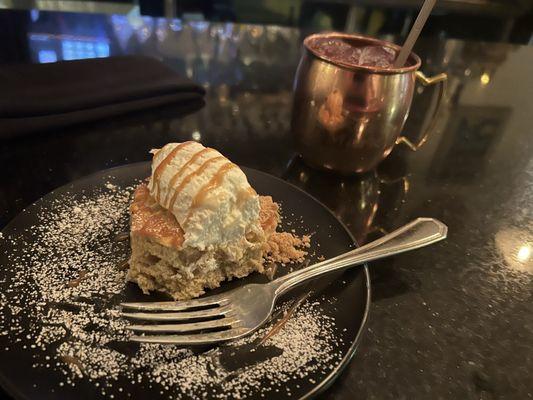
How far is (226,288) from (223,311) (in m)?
0.09

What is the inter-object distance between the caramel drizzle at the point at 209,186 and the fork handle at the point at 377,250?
196 millimetres

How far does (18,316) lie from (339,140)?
0.78 meters

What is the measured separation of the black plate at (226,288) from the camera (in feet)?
2.02

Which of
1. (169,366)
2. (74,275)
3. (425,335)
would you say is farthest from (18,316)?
(425,335)

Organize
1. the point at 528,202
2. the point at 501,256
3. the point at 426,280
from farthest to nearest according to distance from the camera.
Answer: the point at 528,202
the point at 501,256
the point at 426,280

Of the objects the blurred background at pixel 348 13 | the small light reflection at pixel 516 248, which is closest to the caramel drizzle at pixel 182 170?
the small light reflection at pixel 516 248

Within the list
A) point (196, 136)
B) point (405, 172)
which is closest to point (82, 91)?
point (196, 136)

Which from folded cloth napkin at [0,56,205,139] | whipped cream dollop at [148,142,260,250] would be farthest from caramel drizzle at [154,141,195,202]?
folded cloth napkin at [0,56,205,139]

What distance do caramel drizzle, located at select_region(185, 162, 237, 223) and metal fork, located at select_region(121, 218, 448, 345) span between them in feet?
0.52

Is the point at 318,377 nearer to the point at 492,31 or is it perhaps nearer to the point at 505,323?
the point at 505,323

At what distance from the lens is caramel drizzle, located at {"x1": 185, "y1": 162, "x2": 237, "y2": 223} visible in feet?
2.59

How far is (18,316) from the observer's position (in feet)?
2.31

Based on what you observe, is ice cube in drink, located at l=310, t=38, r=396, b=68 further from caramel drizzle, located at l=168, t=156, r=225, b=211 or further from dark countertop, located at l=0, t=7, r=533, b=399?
caramel drizzle, located at l=168, t=156, r=225, b=211

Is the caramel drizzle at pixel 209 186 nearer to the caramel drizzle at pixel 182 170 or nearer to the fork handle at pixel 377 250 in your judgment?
the caramel drizzle at pixel 182 170
